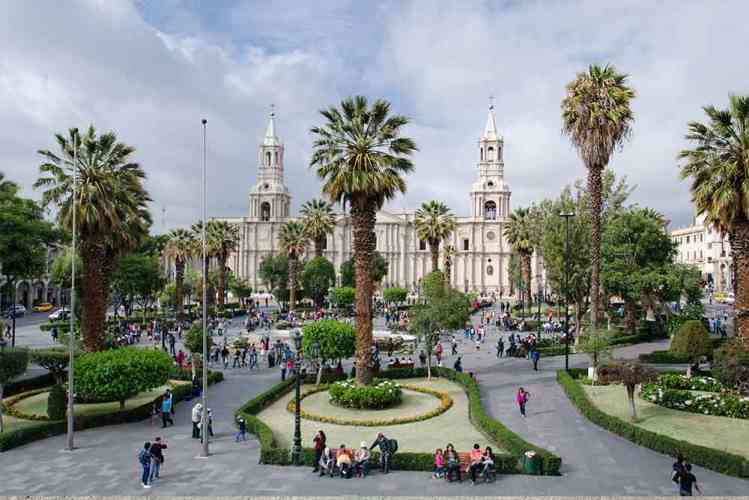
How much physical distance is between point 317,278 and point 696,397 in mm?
47670

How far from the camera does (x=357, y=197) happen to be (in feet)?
74.4

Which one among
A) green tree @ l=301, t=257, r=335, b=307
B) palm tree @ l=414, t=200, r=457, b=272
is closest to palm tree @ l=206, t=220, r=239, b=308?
green tree @ l=301, t=257, r=335, b=307

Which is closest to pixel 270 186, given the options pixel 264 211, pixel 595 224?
pixel 264 211

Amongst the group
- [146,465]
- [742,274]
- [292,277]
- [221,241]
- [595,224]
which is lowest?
[146,465]

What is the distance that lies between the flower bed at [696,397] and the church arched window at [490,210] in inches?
3371

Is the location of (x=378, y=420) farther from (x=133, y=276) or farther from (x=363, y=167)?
(x=133, y=276)

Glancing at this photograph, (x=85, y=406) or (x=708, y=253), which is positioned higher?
(x=708, y=253)

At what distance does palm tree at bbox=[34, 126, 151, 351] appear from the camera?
72.5 feet

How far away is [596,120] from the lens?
26672 mm

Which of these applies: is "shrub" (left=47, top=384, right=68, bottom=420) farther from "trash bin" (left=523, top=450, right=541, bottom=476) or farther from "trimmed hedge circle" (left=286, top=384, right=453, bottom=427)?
"trash bin" (left=523, top=450, right=541, bottom=476)

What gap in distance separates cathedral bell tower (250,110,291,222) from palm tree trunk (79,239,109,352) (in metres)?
84.5

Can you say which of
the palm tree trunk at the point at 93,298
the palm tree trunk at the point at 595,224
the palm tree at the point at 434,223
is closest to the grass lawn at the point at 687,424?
the palm tree trunk at the point at 595,224

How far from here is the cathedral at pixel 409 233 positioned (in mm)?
104062

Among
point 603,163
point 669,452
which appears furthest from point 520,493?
point 603,163
